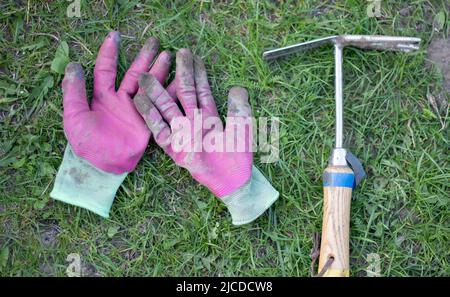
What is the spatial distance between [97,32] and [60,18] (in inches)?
7.2

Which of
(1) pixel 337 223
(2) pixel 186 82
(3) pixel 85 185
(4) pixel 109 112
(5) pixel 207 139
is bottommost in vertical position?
(1) pixel 337 223

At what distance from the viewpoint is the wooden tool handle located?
2.21 m

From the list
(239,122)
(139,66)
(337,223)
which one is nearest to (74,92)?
(139,66)

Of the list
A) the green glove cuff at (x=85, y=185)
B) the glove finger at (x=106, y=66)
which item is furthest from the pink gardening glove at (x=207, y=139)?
the green glove cuff at (x=85, y=185)

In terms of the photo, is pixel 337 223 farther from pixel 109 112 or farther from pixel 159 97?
pixel 109 112

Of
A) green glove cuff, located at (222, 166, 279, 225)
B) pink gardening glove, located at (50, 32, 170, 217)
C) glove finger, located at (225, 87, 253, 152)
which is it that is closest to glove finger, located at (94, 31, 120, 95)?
pink gardening glove, located at (50, 32, 170, 217)

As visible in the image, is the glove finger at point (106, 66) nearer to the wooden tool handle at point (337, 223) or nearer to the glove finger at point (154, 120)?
the glove finger at point (154, 120)

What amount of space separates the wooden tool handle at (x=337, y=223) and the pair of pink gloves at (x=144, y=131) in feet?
0.85

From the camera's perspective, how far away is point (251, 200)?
2330mm

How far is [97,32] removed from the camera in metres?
2.50

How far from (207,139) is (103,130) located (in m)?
0.45

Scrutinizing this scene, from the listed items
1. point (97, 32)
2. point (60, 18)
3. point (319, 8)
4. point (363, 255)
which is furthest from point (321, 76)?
point (60, 18)

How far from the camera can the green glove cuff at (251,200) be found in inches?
91.1
